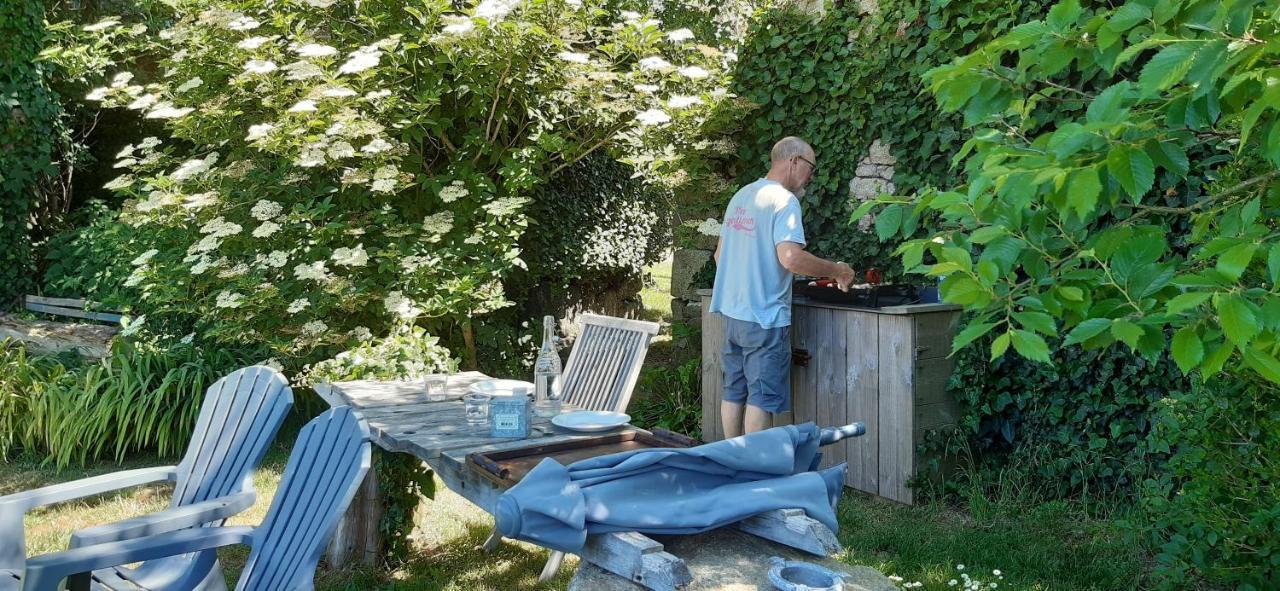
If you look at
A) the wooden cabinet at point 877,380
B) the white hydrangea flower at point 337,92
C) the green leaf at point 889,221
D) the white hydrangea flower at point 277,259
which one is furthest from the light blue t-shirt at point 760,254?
the white hydrangea flower at point 277,259

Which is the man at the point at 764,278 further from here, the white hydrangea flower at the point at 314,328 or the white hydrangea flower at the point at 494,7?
the white hydrangea flower at the point at 314,328

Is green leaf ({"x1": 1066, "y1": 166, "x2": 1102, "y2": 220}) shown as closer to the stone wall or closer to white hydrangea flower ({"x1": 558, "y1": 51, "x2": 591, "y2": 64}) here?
the stone wall

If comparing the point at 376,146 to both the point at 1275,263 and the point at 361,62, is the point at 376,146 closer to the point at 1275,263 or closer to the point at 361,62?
the point at 361,62

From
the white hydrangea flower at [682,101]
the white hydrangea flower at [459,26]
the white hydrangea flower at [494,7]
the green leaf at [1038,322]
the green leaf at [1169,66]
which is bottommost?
the green leaf at [1038,322]

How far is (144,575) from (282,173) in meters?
3.26

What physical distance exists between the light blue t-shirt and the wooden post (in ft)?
5.89

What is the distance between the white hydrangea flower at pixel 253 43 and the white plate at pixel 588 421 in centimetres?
313

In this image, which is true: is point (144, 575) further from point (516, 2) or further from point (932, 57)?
point (932, 57)

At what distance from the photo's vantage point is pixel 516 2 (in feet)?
16.4

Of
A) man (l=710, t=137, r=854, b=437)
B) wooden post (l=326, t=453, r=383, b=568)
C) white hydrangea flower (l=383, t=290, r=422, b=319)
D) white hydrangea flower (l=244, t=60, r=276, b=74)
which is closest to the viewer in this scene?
wooden post (l=326, t=453, r=383, b=568)

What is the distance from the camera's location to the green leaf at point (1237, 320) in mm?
1186

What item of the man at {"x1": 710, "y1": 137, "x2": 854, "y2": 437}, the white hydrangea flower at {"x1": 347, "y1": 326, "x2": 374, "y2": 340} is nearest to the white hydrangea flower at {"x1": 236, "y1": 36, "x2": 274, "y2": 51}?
the white hydrangea flower at {"x1": 347, "y1": 326, "x2": 374, "y2": 340}

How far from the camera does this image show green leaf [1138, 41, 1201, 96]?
1224 millimetres

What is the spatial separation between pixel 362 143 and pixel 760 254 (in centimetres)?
249
